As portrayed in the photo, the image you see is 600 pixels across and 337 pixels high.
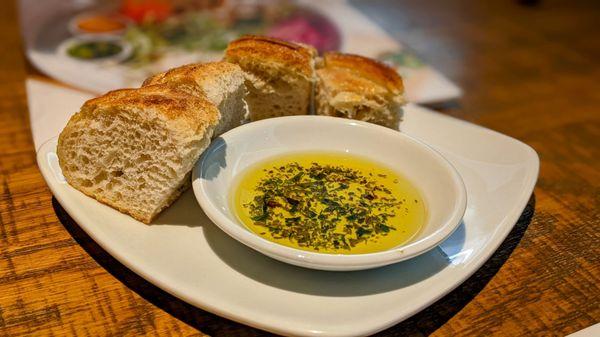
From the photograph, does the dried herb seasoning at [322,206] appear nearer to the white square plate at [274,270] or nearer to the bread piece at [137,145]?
the white square plate at [274,270]

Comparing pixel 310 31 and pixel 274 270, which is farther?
pixel 310 31

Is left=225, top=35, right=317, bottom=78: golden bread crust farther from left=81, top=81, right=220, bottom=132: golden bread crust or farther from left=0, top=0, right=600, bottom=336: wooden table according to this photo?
left=0, top=0, right=600, bottom=336: wooden table

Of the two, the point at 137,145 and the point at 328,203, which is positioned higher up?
the point at 137,145

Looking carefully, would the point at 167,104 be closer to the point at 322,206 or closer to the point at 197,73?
the point at 197,73

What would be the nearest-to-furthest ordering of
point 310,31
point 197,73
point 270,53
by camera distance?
point 197,73
point 270,53
point 310,31

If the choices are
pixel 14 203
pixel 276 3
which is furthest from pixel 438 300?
Answer: pixel 276 3

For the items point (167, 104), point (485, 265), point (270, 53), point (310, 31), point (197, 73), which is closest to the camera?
point (167, 104)

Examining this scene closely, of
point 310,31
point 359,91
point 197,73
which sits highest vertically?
point 197,73

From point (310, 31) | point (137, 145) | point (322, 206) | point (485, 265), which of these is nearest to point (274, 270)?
point (322, 206)

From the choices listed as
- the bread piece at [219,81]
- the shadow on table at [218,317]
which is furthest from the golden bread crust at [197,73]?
the shadow on table at [218,317]
